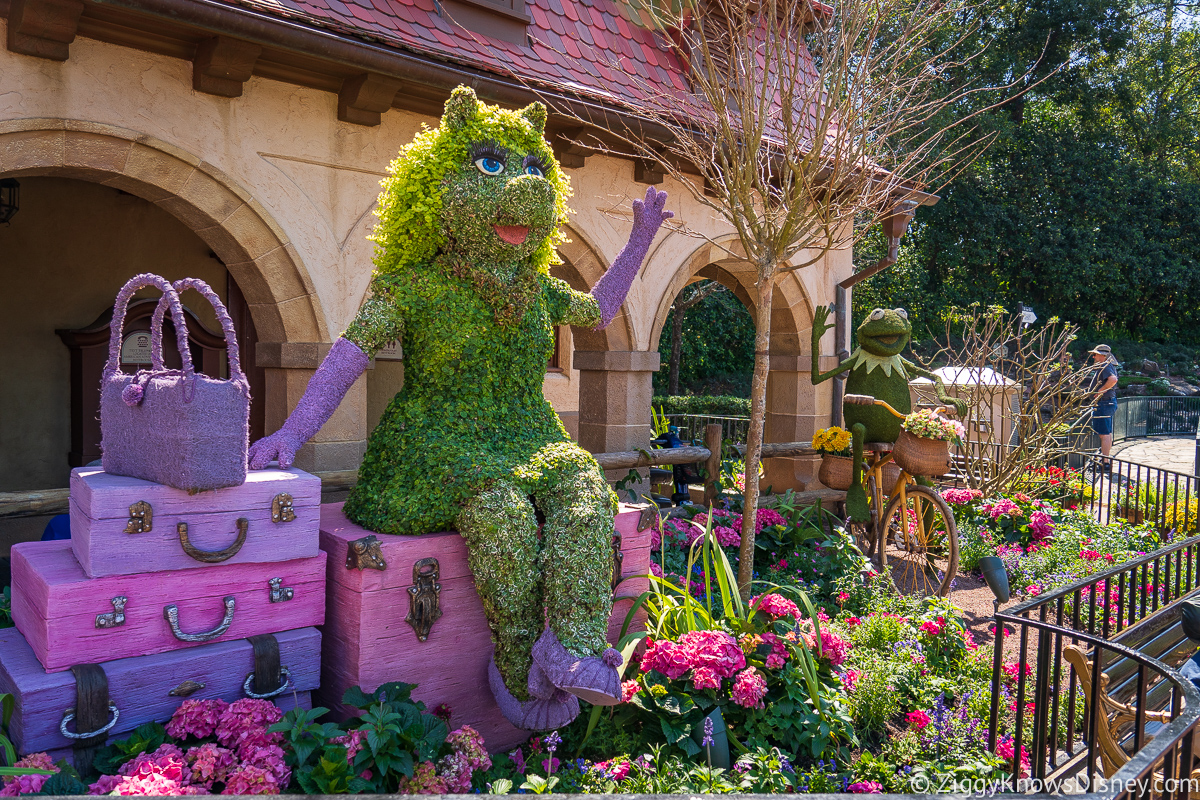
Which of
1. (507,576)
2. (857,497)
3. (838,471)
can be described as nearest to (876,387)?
(838,471)

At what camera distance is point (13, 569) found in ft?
9.59

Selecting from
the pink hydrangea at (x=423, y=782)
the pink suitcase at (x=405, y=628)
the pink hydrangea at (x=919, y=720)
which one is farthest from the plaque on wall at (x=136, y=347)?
the pink hydrangea at (x=919, y=720)

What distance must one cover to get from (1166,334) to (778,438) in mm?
22619

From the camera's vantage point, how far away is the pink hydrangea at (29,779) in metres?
2.15

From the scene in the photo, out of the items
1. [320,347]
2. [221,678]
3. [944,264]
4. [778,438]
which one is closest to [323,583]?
[221,678]

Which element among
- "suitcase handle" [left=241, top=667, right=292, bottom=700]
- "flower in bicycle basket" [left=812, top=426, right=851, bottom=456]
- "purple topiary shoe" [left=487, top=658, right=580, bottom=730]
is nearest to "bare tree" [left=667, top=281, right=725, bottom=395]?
"flower in bicycle basket" [left=812, top=426, right=851, bottom=456]

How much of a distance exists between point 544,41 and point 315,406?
422 cm

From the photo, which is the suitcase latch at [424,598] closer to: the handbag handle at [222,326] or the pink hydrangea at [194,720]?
the pink hydrangea at [194,720]

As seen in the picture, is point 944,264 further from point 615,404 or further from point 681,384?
point 615,404

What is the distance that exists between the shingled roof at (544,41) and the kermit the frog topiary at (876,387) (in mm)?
2307

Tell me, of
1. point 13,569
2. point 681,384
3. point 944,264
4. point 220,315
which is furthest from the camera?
point 944,264

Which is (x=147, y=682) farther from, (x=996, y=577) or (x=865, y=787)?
(x=996, y=577)

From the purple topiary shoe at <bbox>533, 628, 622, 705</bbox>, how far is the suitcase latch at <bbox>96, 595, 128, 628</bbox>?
1320 mm

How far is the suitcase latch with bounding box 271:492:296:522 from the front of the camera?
2.77 meters
